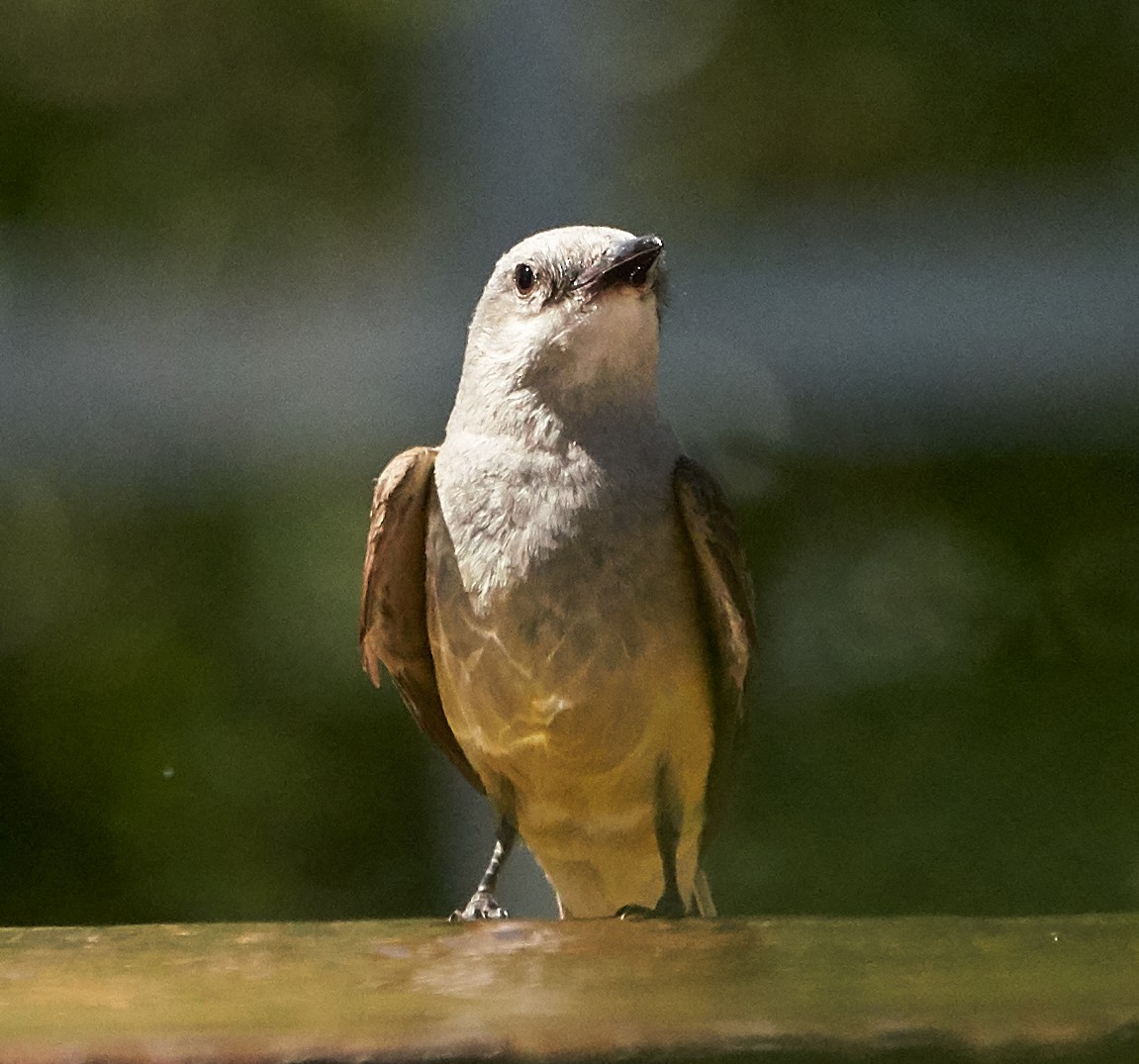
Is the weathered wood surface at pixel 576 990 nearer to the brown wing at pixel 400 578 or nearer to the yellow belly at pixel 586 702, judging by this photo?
the yellow belly at pixel 586 702

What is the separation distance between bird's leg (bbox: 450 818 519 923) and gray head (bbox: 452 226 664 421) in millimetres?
410

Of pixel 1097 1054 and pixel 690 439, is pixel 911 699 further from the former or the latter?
pixel 1097 1054

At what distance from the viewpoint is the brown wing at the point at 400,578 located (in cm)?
151

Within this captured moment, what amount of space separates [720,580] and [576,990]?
656 millimetres

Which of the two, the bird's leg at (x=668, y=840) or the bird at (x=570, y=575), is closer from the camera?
the bird at (x=570, y=575)

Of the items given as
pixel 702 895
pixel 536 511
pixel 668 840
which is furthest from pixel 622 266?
pixel 702 895

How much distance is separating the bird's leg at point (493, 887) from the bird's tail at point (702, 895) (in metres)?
0.24

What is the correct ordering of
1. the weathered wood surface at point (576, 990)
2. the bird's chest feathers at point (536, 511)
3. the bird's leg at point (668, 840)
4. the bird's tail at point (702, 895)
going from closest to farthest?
the weathered wood surface at point (576, 990) → the bird's chest feathers at point (536, 511) → the bird's leg at point (668, 840) → the bird's tail at point (702, 895)

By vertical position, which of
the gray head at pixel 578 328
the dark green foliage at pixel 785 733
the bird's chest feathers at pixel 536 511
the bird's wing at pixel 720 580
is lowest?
the dark green foliage at pixel 785 733

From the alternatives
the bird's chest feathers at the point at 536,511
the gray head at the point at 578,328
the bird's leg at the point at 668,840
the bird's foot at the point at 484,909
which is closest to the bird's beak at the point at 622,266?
the gray head at the point at 578,328

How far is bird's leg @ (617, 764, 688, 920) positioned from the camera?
1533 millimetres

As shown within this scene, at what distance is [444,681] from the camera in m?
1.49

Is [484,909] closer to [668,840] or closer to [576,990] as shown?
[668,840]

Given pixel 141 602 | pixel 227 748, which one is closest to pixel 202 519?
pixel 141 602
